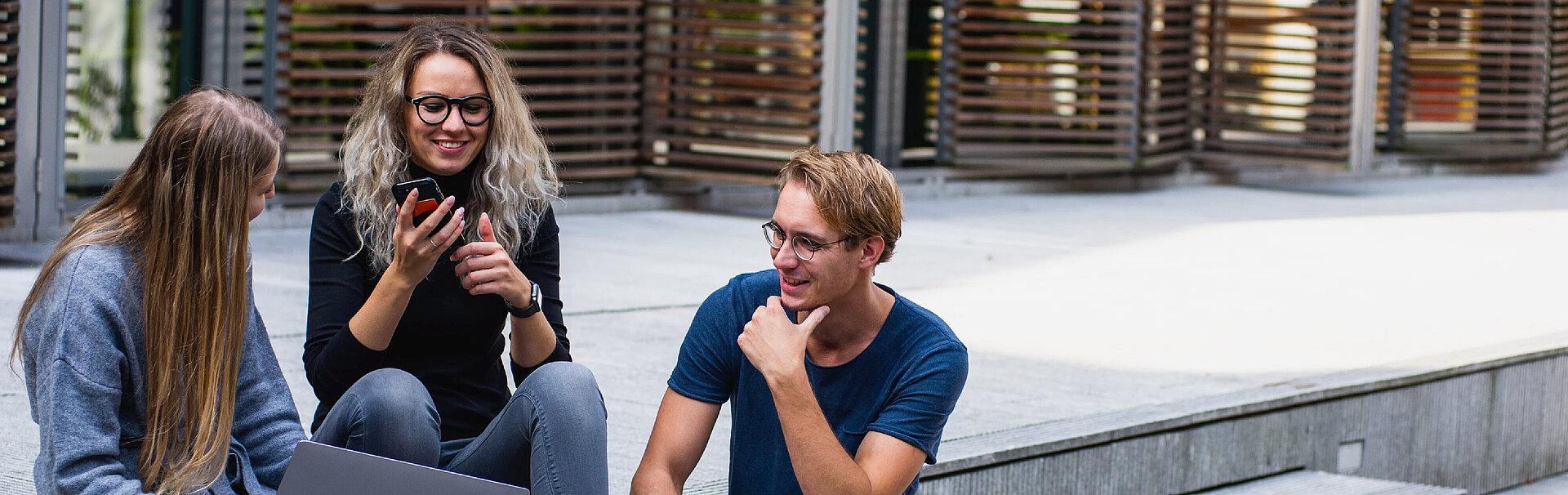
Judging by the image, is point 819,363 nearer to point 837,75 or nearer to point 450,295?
point 450,295

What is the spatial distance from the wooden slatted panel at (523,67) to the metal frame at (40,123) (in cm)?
112

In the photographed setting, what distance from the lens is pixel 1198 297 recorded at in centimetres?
685

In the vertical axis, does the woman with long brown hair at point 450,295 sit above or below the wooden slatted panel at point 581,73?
below

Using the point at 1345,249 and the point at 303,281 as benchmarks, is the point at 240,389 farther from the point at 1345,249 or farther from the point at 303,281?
the point at 1345,249

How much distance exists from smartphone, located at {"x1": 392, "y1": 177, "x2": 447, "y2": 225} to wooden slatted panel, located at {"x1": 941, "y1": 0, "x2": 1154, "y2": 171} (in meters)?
8.84

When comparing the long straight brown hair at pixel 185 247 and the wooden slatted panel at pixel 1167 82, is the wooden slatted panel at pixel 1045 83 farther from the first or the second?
the long straight brown hair at pixel 185 247

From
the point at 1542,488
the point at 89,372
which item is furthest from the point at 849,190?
the point at 1542,488

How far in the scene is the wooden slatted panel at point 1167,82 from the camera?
1173cm

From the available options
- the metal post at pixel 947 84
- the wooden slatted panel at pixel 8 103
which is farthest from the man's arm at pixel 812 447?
the metal post at pixel 947 84

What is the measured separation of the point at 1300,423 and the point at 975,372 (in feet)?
3.27

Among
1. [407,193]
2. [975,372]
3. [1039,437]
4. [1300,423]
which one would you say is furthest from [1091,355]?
[407,193]

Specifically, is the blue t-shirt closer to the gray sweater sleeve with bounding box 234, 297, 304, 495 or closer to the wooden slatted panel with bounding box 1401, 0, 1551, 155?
the gray sweater sleeve with bounding box 234, 297, 304, 495

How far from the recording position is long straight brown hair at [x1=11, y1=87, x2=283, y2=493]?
2.00 m

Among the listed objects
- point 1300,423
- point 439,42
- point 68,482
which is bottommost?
point 1300,423
